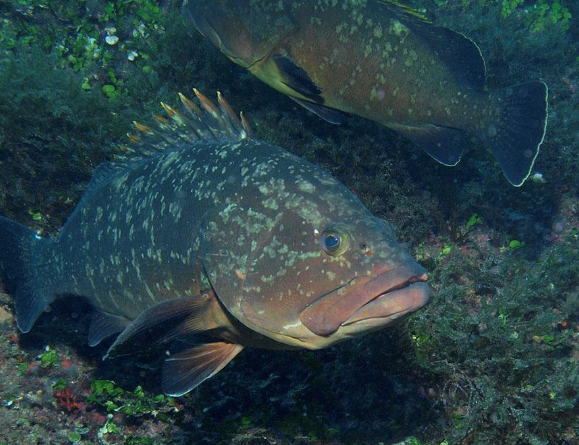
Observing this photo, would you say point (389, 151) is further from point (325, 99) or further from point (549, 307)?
point (549, 307)

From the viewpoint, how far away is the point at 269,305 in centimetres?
275

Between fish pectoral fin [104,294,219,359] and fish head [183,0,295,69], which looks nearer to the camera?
fish pectoral fin [104,294,219,359]

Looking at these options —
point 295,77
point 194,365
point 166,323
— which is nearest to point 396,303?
point 166,323

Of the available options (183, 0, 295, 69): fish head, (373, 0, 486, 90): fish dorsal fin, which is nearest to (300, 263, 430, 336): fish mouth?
(373, 0, 486, 90): fish dorsal fin

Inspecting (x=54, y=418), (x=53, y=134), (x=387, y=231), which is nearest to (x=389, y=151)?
(x=387, y=231)

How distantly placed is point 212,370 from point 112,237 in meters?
1.51

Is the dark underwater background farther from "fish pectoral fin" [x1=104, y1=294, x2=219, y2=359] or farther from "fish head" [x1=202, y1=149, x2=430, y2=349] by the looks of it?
"fish head" [x1=202, y1=149, x2=430, y2=349]

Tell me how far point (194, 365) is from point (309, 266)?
4.10 feet

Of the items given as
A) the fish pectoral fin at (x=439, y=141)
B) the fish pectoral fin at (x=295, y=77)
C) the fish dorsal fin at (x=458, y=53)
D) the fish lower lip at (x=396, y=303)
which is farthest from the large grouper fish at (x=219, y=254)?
the fish dorsal fin at (x=458, y=53)

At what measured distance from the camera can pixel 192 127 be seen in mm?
3861

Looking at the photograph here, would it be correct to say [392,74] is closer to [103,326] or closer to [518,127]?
[518,127]

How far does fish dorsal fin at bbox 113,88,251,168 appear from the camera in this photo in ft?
12.2

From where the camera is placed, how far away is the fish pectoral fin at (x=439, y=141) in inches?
195

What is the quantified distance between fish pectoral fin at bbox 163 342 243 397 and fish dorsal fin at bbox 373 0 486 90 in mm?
3791
